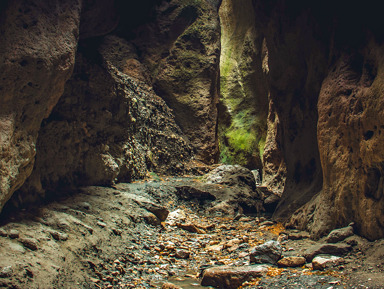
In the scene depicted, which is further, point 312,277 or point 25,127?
point 25,127

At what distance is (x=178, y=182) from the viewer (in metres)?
8.80

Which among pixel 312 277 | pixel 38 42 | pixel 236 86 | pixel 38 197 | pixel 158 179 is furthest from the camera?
pixel 236 86

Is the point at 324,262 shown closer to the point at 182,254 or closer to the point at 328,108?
the point at 182,254

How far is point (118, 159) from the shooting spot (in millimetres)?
6605

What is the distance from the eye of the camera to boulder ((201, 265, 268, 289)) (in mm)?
3172

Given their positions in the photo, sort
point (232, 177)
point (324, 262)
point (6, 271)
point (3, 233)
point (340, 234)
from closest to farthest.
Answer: point (6, 271) → point (3, 233) → point (324, 262) → point (340, 234) → point (232, 177)

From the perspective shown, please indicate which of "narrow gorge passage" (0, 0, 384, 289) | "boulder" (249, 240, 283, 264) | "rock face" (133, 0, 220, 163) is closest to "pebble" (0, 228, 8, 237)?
"narrow gorge passage" (0, 0, 384, 289)

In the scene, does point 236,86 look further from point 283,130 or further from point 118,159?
point 118,159

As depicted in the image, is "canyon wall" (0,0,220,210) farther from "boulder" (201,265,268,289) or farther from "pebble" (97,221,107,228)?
"boulder" (201,265,268,289)

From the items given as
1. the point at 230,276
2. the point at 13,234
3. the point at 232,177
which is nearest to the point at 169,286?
the point at 230,276

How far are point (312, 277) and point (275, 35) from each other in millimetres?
5187

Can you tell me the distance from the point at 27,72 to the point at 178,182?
5831mm

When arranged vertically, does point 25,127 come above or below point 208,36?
below

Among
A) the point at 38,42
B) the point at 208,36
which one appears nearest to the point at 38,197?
the point at 38,42
